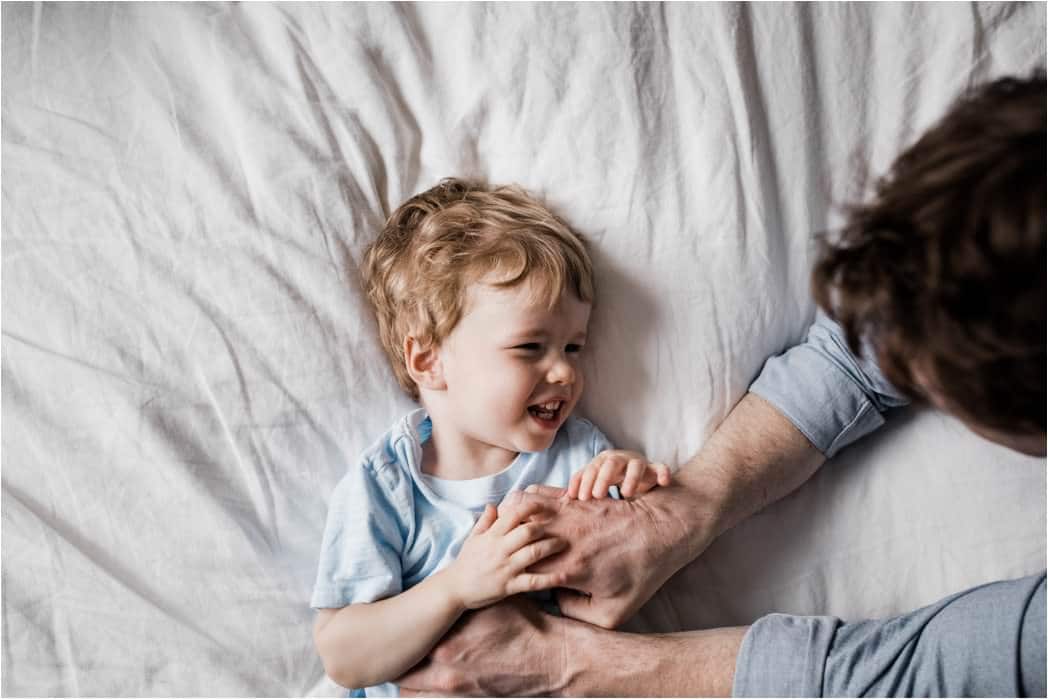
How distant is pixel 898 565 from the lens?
1.13 m

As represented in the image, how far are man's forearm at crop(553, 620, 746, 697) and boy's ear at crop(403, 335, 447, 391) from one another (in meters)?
0.33

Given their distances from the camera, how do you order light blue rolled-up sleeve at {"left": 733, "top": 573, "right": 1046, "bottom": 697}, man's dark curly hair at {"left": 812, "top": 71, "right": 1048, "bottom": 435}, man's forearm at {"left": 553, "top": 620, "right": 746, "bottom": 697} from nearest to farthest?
man's dark curly hair at {"left": 812, "top": 71, "right": 1048, "bottom": 435} → light blue rolled-up sleeve at {"left": 733, "top": 573, "right": 1046, "bottom": 697} → man's forearm at {"left": 553, "top": 620, "right": 746, "bottom": 697}

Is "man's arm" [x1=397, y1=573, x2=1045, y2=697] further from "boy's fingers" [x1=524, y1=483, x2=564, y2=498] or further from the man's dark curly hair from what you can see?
the man's dark curly hair

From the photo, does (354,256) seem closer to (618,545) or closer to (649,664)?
(618,545)

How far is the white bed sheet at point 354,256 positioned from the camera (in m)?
1.07

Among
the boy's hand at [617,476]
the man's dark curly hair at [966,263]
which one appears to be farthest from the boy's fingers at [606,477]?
the man's dark curly hair at [966,263]

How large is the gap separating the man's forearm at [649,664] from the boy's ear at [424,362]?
33cm

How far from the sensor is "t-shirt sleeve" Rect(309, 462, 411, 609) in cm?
106

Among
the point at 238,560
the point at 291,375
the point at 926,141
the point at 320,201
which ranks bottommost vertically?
the point at 238,560

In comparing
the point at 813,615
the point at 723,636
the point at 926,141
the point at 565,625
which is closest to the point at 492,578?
the point at 565,625

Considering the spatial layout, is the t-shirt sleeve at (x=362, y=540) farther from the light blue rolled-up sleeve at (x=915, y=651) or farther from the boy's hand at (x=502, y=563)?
the light blue rolled-up sleeve at (x=915, y=651)

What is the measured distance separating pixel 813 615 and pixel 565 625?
30 centimetres

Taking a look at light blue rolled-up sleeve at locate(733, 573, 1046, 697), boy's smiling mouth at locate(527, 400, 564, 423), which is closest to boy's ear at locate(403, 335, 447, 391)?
boy's smiling mouth at locate(527, 400, 564, 423)

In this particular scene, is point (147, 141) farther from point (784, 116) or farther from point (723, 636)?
point (723, 636)
